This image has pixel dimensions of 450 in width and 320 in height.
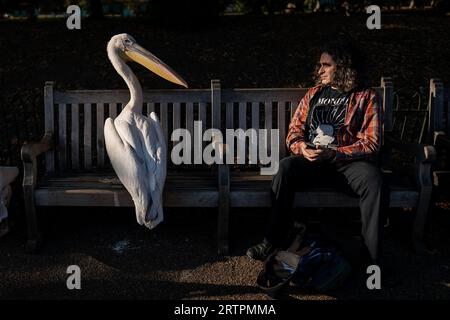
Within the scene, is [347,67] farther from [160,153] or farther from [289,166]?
[160,153]

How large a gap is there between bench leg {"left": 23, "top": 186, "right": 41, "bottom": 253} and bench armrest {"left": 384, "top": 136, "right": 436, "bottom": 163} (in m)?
2.77

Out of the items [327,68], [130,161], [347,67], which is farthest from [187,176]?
[347,67]

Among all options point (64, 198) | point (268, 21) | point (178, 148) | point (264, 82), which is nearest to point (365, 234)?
point (178, 148)

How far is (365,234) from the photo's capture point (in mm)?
3961

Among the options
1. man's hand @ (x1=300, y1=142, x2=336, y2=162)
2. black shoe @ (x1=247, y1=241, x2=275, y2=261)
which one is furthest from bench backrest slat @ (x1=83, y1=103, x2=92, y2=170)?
man's hand @ (x1=300, y1=142, x2=336, y2=162)

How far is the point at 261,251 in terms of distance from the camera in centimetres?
421

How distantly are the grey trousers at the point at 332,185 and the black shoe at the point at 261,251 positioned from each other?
1.8 inches

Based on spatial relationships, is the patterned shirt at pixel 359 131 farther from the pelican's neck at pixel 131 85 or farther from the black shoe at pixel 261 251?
the pelican's neck at pixel 131 85

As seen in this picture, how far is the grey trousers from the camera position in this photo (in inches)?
154

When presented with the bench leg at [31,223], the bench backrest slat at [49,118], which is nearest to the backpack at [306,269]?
the bench leg at [31,223]

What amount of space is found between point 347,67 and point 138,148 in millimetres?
1648

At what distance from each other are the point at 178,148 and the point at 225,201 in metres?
0.99

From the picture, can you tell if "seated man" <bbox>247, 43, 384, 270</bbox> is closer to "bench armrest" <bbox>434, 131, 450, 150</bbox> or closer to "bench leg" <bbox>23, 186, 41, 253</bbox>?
"bench armrest" <bbox>434, 131, 450, 150</bbox>

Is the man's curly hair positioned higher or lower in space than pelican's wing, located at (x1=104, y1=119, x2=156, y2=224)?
higher
